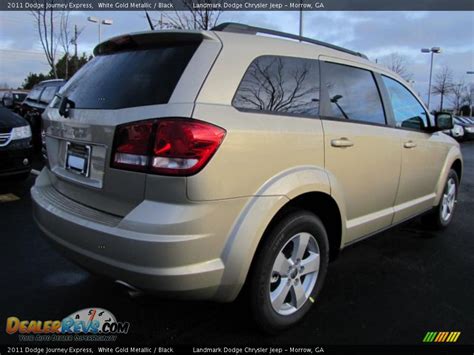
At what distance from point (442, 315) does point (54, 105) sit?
3.15 m

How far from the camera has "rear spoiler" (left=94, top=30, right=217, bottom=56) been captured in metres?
2.30

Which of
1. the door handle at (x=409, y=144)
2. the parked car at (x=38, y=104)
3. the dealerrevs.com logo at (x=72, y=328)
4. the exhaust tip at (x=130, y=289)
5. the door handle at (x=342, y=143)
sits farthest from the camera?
the parked car at (x=38, y=104)

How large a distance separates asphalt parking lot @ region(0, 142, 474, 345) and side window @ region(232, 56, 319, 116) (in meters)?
1.20

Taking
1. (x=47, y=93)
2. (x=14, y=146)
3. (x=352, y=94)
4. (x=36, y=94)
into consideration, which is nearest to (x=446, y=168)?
(x=352, y=94)

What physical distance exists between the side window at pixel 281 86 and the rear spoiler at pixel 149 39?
35 centimetres

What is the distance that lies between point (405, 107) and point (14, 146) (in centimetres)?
513

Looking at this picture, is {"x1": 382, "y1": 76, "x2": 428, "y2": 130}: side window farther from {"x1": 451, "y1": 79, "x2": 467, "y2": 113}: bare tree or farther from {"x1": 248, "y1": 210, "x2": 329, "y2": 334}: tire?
{"x1": 451, "y1": 79, "x2": 467, "y2": 113}: bare tree

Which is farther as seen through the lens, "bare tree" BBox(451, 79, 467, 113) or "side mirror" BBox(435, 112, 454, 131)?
"bare tree" BBox(451, 79, 467, 113)

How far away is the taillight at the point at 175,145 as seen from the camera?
203 cm

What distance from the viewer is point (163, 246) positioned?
1.99 meters

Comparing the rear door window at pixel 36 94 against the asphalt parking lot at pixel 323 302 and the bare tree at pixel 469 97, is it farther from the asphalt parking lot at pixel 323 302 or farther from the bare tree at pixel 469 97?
the bare tree at pixel 469 97

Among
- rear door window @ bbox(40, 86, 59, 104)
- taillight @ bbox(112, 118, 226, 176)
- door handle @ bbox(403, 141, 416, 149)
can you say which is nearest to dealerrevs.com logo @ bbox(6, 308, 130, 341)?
taillight @ bbox(112, 118, 226, 176)

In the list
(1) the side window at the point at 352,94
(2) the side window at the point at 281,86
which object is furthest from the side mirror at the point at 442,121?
(2) the side window at the point at 281,86

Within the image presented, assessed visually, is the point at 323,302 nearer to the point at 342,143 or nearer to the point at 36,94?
the point at 342,143
